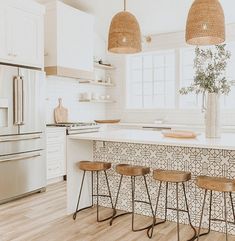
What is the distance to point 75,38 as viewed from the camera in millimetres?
5707

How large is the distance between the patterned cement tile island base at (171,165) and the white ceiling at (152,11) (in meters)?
3.05

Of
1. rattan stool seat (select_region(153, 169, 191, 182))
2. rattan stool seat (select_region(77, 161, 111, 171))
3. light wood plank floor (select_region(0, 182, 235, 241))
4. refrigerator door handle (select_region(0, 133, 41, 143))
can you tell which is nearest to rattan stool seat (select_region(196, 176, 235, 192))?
rattan stool seat (select_region(153, 169, 191, 182))

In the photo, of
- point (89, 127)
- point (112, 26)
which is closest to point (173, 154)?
point (112, 26)

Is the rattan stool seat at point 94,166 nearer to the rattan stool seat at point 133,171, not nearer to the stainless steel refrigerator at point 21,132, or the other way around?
the rattan stool seat at point 133,171

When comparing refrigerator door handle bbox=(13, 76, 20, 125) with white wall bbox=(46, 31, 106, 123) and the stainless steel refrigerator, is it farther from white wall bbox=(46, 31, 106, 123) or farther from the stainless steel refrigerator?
white wall bbox=(46, 31, 106, 123)

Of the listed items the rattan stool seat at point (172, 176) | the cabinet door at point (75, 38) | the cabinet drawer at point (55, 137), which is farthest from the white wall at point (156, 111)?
the rattan stool seat at point (172, 176)

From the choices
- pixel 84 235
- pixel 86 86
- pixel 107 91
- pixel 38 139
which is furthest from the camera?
pixel 107 91

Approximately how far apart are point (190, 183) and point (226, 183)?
766mm

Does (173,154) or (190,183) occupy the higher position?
(173,154)

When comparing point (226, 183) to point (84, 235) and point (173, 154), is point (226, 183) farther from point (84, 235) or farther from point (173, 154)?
point (84, 235)

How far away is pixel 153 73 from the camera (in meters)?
6.96

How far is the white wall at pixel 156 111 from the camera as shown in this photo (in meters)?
6.16

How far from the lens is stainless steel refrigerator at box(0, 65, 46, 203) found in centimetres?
410

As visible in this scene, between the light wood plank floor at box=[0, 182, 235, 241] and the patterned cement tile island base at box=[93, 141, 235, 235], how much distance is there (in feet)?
0.59
